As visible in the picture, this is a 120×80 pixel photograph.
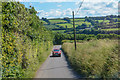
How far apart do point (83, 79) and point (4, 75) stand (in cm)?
497

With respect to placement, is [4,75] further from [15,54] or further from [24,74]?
[24,74]

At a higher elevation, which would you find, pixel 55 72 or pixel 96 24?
pixel 96 24

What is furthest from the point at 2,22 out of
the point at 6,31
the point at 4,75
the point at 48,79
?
the point at 48,79

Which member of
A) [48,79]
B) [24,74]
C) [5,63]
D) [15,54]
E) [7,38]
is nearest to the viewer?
[5,63]

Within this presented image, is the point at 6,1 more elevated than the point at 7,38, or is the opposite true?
the point at 6,1

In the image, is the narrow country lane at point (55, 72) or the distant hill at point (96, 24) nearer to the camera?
the narrow country lane at point (55, 72)

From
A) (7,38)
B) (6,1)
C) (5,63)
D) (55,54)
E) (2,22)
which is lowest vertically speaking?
(55,54)

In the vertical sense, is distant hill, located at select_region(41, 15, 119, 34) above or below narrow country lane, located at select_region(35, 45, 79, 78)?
above

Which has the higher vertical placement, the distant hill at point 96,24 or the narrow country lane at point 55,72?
the distant hill at point 96,24

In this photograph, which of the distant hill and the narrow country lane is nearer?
the narrow country lane

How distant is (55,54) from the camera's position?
1180 inches

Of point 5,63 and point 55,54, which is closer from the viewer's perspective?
point 5,63

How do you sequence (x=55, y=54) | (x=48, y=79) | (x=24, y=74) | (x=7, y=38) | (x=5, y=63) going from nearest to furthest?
(x=5, y=63)
(x=7, y=38)
(x=24, y=74)
(x=48, y=79)
(x=55, y=54)

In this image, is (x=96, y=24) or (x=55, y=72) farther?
(x=96, y=24)
